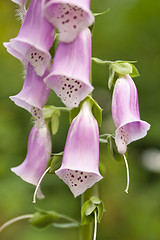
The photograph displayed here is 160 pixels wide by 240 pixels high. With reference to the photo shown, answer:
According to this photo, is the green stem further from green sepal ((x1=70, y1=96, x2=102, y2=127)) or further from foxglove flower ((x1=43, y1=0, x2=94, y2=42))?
foxglove flower ((x1=43, y1=0, x2=94, y2=42))

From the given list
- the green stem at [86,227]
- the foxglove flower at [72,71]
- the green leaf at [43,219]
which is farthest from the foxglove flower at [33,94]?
the green leaf at [43,219]

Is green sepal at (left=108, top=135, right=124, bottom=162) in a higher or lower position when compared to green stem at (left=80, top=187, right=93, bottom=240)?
higher

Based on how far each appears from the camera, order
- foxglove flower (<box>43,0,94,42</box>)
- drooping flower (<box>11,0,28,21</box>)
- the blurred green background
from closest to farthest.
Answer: foxglove flower (<box>43,0,94,42</box>), drooping flower (<box>11,0,28,21</box>), the blurred green background

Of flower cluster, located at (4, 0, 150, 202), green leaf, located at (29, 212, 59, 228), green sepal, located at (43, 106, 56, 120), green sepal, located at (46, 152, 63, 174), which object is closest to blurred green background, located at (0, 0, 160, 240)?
green leaf, located at (29, 212, 59, 228)

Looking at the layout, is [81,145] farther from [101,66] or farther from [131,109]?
[101,66]

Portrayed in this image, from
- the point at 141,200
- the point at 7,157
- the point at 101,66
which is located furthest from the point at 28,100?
the point at 101,66

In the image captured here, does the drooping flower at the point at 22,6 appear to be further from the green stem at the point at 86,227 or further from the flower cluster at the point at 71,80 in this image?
the green stem at the point at 86,227
